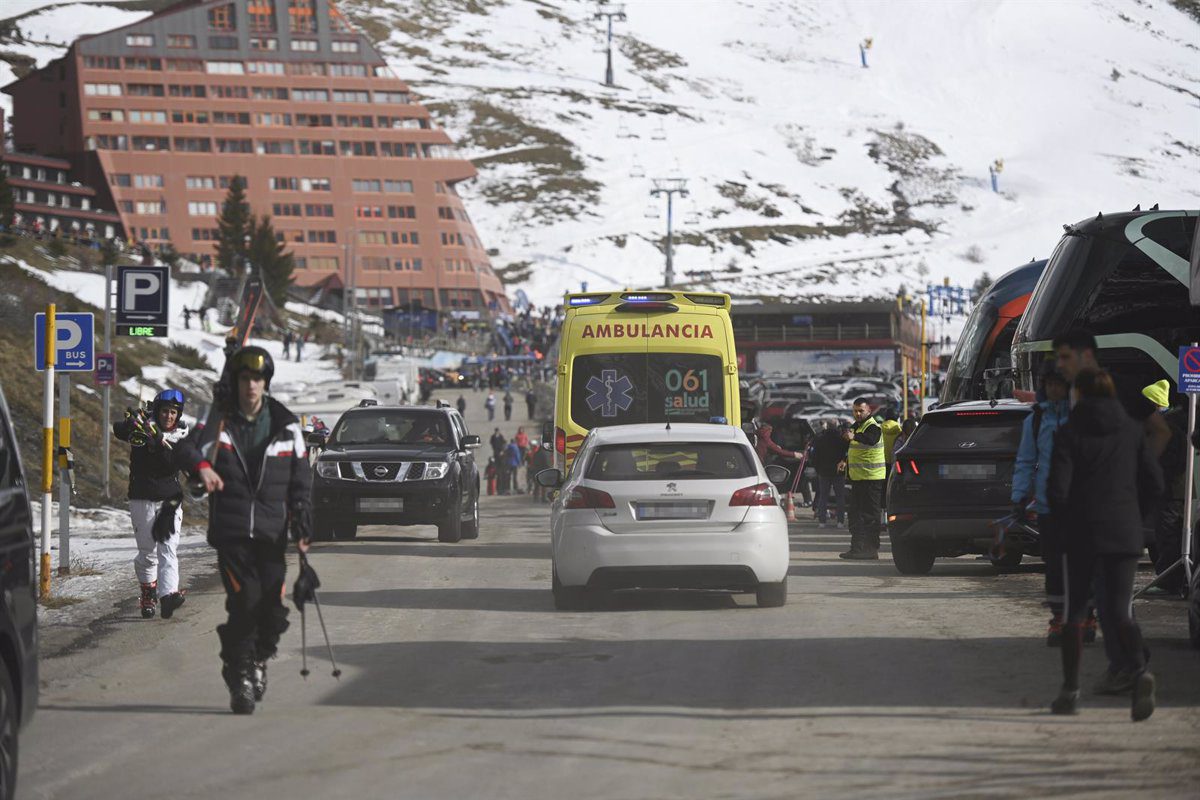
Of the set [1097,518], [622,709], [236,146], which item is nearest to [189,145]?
[236,146]

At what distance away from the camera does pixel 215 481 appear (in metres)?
9.06

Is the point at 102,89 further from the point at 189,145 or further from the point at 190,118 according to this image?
the point at 189,145

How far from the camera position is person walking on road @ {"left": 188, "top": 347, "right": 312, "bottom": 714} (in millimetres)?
9062

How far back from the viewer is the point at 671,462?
14023mm

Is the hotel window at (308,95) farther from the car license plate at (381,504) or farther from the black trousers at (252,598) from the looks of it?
A: the black trousers at (252,598)

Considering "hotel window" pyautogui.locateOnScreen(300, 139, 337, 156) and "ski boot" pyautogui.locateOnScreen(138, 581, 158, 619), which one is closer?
"ski boot" pyautogui.locateOnScreen(138, 581, 158, 619)

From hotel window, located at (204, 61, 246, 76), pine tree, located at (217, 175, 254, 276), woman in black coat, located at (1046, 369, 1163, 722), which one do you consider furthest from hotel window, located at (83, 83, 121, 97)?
woman in black coat, located at (1046, 369, 1163, 722)

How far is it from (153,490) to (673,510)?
389cm

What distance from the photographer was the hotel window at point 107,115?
507 ft

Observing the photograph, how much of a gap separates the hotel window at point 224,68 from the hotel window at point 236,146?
576 centimetres

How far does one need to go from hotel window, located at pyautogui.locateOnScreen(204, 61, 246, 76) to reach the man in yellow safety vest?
142 metres

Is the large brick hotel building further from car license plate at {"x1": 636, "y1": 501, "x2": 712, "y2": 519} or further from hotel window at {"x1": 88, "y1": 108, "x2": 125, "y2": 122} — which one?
car license plate at {"x1": 636, "y1": 501, "x2": 712, "y2": 519}

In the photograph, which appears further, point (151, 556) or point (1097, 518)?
point (151, 556)

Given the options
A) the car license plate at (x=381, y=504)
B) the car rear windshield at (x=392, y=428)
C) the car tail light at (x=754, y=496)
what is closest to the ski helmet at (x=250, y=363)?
the car tail light at (x=754, y=496)
